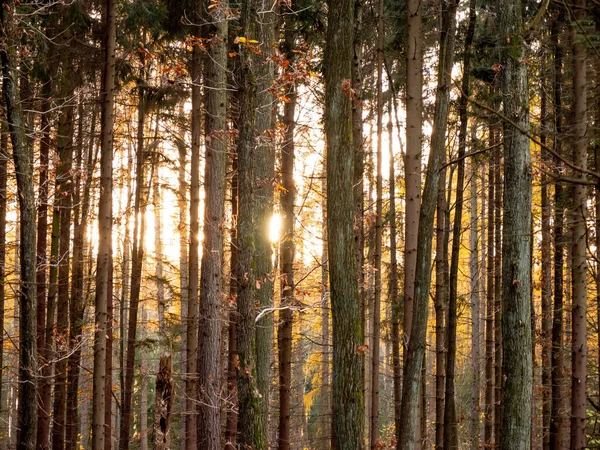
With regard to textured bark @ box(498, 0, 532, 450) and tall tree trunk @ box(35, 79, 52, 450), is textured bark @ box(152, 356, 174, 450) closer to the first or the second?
textured bark @ box(498, 0, 532, 450)

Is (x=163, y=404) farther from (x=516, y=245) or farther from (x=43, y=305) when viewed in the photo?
(x=43, y=305)

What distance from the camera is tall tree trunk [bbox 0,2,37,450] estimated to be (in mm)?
7078

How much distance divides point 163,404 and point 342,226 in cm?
311

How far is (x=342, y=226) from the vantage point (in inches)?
243

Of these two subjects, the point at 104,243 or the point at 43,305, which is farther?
the point at 43,305

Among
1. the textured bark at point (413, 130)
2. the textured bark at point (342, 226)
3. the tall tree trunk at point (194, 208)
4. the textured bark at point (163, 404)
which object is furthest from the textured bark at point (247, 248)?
the tall tree trunk at point (194, 208)

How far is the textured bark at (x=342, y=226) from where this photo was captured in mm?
5969

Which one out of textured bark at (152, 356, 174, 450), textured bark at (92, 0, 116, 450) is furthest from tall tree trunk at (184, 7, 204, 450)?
textured bark at (152, 356, 174, 450)

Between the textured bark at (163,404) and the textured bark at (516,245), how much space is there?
13.8ft

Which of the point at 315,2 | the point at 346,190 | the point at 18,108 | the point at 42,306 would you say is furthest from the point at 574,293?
the point at 42,306

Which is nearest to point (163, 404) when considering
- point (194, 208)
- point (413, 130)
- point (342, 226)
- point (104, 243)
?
A: point (342, 226)

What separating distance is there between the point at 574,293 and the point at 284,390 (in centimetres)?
610

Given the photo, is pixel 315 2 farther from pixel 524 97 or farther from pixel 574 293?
pixel 574 293

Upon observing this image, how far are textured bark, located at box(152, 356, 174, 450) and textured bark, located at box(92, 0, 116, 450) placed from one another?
277 centimetres
